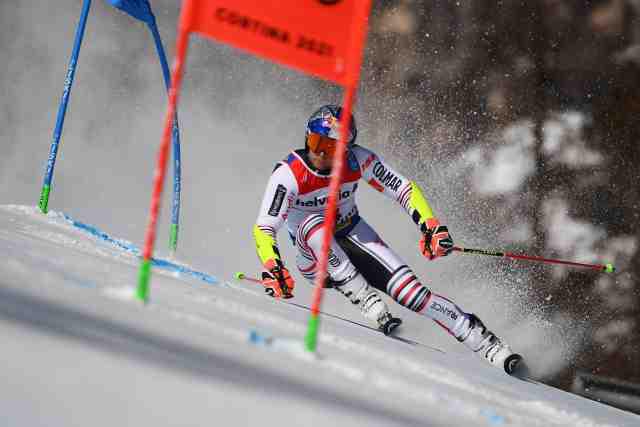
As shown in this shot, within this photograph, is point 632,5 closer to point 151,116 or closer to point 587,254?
point 587,254

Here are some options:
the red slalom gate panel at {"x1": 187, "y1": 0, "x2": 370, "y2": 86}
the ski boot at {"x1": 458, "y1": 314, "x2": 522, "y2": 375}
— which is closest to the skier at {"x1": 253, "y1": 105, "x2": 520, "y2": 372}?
the ski boot at {"x1": 458, "y1": 314, "x2": 522, "y2": 375}

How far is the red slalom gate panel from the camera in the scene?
201cm

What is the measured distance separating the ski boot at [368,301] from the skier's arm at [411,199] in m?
0.49

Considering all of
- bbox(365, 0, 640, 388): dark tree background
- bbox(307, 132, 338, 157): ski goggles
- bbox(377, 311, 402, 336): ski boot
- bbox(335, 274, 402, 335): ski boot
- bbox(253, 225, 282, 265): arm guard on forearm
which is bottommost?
bbox(377, 311, 402, 336): ski boot

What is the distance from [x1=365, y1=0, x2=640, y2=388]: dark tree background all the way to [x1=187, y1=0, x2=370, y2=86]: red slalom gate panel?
9.19 m

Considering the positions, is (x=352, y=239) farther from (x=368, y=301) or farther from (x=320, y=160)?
(x=320, y=160)

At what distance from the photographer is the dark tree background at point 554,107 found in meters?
10.6

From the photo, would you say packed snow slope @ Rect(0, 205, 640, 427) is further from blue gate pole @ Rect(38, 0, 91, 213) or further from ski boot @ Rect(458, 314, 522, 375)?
blue gate pole @ Rect(38, 0, 91, 213)

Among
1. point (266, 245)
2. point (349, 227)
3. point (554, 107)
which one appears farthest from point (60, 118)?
point (554, 107)

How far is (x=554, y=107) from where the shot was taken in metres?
10.8

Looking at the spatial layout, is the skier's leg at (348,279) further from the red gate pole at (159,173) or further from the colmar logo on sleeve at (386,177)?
the red gate pole at (159,173)

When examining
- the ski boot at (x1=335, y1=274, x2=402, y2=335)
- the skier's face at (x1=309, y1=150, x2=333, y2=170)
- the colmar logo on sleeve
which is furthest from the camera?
the colmar logo on sleeve

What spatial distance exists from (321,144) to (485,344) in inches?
68.3

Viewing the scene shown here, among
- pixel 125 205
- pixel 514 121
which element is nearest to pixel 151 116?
pixel 125 205
